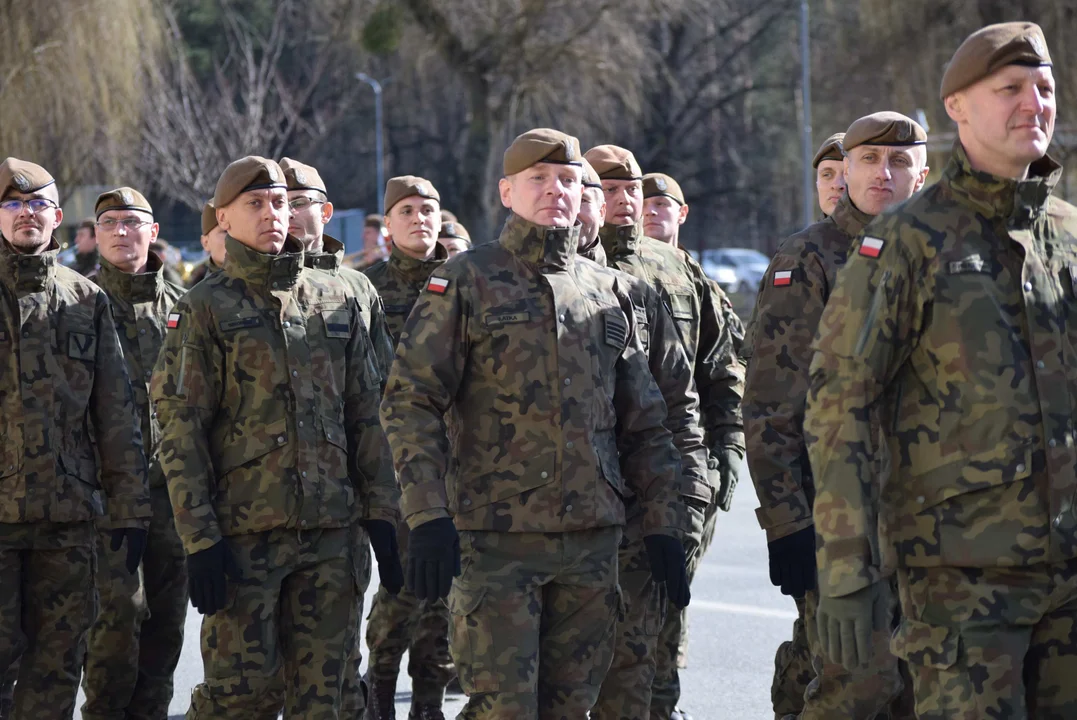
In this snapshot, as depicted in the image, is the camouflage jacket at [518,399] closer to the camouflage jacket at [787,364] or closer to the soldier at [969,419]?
the camouflage jacket at [787,364]

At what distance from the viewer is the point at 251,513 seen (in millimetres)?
5707

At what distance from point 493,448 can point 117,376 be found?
6.94 ft

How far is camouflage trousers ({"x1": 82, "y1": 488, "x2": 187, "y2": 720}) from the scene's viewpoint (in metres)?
7.02

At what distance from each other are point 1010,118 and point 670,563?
6.63 feet

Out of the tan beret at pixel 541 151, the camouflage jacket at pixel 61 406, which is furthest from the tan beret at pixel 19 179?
the tan beret at pixel 541 151

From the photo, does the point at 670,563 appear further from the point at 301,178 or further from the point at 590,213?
the point at 301,178

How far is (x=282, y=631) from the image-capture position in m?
5.77

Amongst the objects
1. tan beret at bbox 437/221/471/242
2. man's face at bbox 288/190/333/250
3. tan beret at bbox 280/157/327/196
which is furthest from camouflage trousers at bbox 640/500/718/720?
tan beret at bbox 437/221/471/242

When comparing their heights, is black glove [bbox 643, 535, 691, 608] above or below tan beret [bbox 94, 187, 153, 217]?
below

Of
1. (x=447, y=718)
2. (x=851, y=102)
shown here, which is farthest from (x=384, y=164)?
(x=447, y=718)

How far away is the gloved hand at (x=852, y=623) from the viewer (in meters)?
3.89

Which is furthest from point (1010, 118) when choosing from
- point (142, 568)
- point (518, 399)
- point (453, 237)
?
point (453, 237)

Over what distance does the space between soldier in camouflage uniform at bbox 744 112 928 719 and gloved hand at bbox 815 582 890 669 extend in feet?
4.30

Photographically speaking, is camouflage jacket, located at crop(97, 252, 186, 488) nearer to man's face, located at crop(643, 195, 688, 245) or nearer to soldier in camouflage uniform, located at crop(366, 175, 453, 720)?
soldier in camouflage uniform, located at crop(366, 175, 453, 720)
